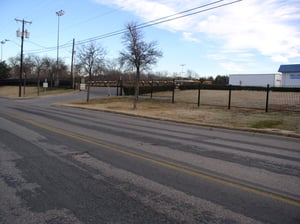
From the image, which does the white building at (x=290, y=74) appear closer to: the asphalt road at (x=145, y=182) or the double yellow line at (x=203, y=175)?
the asphalt road at (x=145, y=182)

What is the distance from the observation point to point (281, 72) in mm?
71312

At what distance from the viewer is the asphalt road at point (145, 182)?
4266 millimetres

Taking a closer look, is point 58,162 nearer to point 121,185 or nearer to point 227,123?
point 121,185

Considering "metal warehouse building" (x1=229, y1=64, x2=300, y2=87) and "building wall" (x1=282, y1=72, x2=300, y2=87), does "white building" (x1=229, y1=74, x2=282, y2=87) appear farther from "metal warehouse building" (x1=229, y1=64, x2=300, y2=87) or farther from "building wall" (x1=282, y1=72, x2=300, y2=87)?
"building wall" (x1=282, y1=72, x2=300, y2=87)

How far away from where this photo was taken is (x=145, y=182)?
18.5 feet

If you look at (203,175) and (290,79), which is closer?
(203,175)

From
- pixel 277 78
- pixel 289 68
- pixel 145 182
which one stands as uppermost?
pixel 289 68

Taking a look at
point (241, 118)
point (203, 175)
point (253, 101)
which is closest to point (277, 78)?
point (253, 101)

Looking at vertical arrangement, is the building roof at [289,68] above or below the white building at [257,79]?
above

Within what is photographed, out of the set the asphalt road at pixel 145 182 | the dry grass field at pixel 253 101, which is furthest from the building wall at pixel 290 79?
the asphalt road at pixel 145 182

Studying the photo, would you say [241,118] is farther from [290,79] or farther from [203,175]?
[290,79]

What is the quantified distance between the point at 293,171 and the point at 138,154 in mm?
3596

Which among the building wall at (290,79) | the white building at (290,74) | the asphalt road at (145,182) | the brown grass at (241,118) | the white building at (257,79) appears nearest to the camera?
the asphalt road at (145,182)

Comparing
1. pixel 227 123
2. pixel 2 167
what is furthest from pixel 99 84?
pixel 2 167
